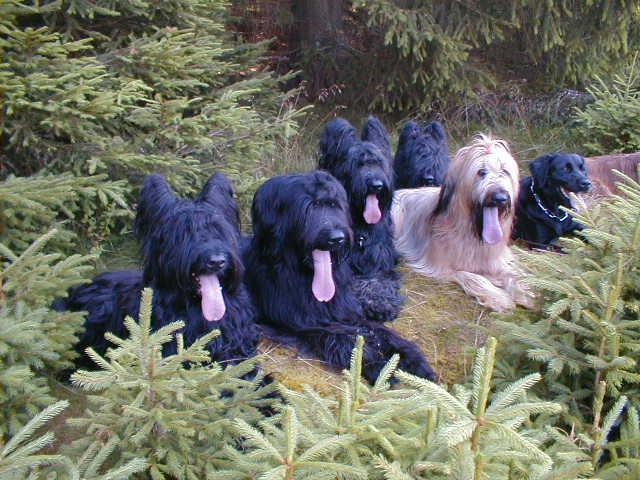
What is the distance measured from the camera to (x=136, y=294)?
306 cm

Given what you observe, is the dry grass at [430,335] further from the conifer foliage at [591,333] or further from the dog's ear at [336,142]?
the dog's ear at [336,142]

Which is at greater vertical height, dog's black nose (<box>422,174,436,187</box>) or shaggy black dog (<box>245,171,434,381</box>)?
dog's black nose (<box>422,174,436,187</box>)

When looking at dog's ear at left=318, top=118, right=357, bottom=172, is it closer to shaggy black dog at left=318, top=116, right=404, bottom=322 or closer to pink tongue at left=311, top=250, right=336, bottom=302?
shaggy black dog at left=318, top=116, right=404, bottom=322

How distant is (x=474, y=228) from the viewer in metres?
4.02

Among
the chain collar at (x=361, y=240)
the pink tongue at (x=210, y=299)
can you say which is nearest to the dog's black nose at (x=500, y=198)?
the chain collar at (x=361, y=240)

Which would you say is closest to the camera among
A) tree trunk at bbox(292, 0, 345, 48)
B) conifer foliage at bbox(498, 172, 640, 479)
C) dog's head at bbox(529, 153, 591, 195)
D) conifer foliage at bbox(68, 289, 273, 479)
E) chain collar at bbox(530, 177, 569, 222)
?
conifer foliage at bbox(68, 289, 273, 479)

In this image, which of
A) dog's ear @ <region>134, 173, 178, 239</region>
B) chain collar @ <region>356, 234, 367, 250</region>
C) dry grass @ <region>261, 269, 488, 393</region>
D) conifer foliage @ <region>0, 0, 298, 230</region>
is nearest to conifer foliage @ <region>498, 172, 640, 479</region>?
dry grass @ <region>261, 269, 488, 393</region>

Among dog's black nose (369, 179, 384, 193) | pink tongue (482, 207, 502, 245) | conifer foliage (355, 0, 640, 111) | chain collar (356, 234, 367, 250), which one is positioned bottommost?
chain collar (356, 234, 367, 250)

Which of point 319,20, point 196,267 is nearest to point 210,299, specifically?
point 196,267

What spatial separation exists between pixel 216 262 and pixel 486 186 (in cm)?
196

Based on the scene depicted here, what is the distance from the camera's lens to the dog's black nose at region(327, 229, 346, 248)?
301 centimetres

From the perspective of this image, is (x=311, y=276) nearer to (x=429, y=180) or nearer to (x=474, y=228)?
(x=474, y=228)

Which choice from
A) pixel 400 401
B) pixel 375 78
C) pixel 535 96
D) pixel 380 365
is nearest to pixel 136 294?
pixel 380 365

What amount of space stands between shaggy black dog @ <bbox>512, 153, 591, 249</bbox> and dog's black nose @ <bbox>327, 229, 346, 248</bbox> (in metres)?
2.18
